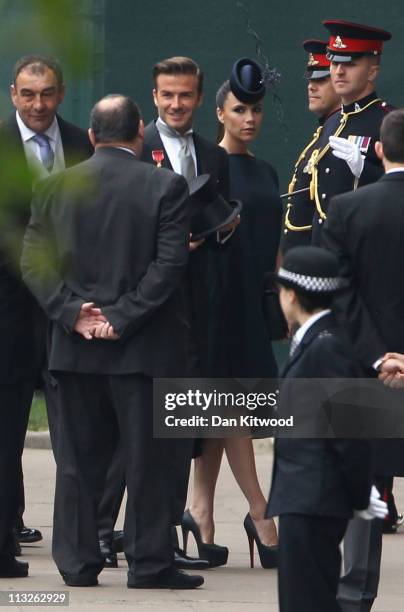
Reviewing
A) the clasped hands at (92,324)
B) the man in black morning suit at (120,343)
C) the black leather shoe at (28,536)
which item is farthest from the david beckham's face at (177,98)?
the black leather shoe at (28,536)

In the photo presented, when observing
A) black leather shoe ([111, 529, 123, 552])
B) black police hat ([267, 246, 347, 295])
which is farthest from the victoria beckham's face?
black police hat ([267, 246, 347, 295])

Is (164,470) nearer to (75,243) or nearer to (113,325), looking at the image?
(113,325)

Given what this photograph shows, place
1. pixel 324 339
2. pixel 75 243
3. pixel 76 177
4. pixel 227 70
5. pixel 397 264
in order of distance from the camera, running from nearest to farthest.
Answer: pixel 76 177
pixel 324 339
pixel 397 264
pixel 75 243
pixel 227 70

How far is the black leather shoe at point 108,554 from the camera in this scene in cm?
574

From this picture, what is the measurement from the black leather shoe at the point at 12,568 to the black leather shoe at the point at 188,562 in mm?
671

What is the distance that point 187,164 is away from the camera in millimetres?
5992

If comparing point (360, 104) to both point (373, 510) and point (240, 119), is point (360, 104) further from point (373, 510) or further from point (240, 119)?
point (373, 510)

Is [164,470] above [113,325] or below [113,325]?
below

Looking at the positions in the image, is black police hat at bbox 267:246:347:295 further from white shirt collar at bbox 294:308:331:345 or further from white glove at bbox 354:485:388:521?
white glove at bbox 354:485:388:521

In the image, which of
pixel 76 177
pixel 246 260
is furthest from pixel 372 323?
pixel 76 177

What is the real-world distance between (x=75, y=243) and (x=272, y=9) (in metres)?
6.17

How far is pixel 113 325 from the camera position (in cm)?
508

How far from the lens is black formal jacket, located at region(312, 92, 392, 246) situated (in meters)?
6.07

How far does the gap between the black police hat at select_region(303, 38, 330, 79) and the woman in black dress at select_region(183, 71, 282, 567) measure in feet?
3.08
